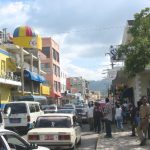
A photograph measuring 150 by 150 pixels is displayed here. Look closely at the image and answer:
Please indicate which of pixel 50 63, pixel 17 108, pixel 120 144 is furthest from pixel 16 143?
pixel 50 63

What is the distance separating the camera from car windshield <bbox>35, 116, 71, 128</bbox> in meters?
16.7

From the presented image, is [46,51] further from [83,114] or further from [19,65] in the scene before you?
[83,114]

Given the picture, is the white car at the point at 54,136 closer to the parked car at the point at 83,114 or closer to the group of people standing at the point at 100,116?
the group of people standing at the point at 100,116

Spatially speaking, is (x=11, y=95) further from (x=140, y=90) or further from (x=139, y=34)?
(x=139, y=34)

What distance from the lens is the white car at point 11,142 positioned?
889cm

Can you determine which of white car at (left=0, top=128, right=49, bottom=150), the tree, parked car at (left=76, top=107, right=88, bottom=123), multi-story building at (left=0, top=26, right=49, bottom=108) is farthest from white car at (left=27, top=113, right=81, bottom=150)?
multi-story building at (left=0, top=26, right=49, bottom=108)

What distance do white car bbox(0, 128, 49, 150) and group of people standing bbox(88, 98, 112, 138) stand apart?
459 inches

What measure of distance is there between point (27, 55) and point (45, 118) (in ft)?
188

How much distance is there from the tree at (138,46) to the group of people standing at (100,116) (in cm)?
226

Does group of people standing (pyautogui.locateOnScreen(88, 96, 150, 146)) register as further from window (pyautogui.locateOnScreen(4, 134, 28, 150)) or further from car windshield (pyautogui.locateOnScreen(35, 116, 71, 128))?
window (pyautogui.locateOnScreen(4, 134, 28, 150))

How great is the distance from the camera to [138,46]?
2217 centimetres

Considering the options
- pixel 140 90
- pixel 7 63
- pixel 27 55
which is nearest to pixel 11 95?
pixel 7 63

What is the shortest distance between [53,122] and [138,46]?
704 centimetres

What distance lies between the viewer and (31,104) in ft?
92.6
